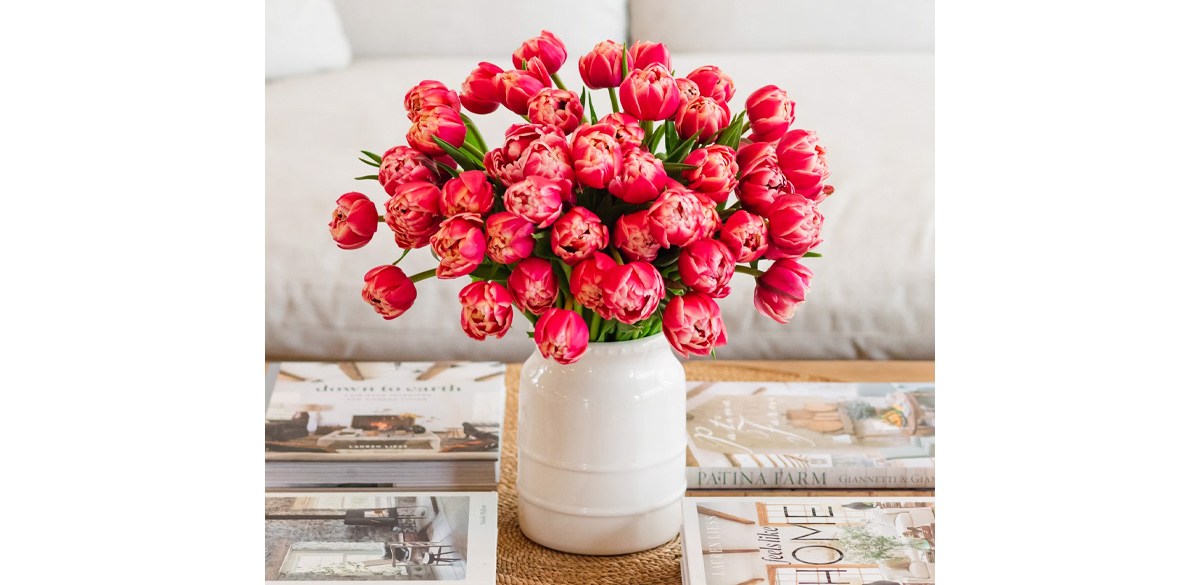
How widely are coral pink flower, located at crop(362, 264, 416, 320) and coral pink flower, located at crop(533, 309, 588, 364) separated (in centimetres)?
10

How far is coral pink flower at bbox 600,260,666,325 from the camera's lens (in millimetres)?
636

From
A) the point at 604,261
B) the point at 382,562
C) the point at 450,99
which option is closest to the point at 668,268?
the point at 604,261

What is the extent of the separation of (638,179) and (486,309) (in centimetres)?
12

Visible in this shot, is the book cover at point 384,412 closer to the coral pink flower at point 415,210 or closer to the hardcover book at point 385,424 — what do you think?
the hardcover book at point 385,424

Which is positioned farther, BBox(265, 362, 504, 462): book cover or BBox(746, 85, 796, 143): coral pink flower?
BBox(265, 362, 504, 462): book cover

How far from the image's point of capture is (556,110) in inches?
27.8

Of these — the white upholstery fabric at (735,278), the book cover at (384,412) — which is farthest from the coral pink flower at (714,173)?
the white upholstery fabric at (735,278)

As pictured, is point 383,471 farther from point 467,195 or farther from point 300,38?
point 300,38

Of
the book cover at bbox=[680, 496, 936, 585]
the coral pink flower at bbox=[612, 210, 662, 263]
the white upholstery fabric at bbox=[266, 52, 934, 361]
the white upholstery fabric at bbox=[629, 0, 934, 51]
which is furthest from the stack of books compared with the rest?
the white upholstery fabric at bbox=[629, 0, 934, 51]

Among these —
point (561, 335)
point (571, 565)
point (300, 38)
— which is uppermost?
point (300, 38)

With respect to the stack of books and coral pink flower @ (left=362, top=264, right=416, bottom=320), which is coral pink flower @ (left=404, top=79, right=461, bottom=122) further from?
the stack of books

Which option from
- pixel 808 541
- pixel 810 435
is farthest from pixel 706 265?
pixel 810 435

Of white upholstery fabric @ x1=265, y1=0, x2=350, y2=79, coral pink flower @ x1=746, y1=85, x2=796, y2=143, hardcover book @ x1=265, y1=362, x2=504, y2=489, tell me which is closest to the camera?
coral pink flower @ x1=746, y1=85, x2=796, y2=143

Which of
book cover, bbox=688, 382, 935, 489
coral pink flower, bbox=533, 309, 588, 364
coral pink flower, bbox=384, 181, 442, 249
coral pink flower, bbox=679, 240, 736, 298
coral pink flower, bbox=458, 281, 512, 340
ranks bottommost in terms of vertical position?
book cover, bbox=688, 382, 935, 489
